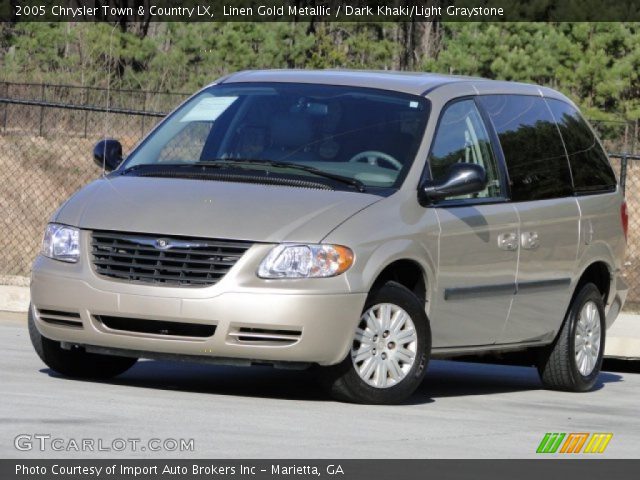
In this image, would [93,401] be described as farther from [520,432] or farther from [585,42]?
[585,42]

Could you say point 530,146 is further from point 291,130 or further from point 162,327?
point 162,327

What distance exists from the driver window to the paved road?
4.34 feet

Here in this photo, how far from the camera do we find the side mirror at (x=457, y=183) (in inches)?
379

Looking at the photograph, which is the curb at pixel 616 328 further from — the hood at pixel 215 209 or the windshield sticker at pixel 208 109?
the hood at pixel 215 209

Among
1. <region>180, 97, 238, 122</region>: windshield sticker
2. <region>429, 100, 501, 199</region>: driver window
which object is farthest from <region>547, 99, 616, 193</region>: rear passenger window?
<region>180, 97, 238, 122</region>: windshield sticker

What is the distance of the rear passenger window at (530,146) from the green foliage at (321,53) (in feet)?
122

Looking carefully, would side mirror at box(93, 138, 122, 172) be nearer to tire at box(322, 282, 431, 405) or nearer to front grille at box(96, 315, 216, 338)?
front grille at box(96, 315, 216, 338)

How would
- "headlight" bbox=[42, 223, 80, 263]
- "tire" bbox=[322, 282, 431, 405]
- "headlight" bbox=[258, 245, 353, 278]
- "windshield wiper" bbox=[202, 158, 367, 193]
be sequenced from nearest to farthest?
1. "headlight" bbox=[258, 245, 353, 278]
2. "tire" bbox=[322, 282, 431, 405]
3. "headlight" bbox=[42, 223, 80, 263]
4. "windshield wiper" bbox=[202, 158, 367, 193]

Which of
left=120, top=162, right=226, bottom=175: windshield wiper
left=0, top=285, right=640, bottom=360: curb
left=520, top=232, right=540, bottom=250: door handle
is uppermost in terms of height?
left=120, top=162, right=226, bottom=175: windshield wiper

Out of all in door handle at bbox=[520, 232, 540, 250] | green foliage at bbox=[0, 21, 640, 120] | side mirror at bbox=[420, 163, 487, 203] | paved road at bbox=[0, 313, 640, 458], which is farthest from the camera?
green foliage at bbox=[0, 21, 640, 120]

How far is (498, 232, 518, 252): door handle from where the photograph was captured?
1023 cm

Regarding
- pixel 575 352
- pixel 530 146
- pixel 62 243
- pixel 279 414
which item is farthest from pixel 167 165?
pixel 575 352

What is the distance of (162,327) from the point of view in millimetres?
9031
